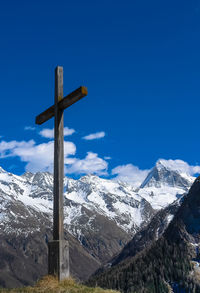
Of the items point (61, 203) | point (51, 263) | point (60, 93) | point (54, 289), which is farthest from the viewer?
point (60, 93)

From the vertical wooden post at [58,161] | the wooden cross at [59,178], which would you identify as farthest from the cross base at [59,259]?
the vertical wooden post at [58,161]

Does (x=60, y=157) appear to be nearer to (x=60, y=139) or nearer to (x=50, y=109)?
(x=60, y=139)

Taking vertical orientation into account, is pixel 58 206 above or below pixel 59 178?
below

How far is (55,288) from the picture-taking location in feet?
40.3

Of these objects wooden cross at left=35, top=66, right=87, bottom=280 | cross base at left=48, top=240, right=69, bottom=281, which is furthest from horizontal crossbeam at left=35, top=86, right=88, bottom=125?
cross base at left=48, top=240, right=69, bottom=281

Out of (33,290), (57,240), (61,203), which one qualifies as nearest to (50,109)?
(61,203)

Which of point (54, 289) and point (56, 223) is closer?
point (54, 289)

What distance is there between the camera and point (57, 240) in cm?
1403

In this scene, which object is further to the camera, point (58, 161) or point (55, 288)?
point (58, 161)

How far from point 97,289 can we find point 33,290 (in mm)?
2067

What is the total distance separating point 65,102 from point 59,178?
10.2 feet

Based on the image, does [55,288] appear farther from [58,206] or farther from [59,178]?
[59,178]

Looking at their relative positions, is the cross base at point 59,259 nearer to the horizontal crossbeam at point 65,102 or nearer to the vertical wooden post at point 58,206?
the vertical wooden post at point 58,206

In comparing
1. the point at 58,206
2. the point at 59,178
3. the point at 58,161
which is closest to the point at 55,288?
the point at 58,206
